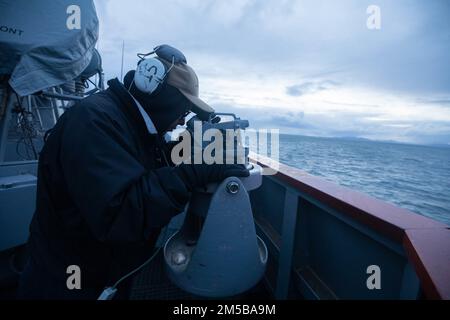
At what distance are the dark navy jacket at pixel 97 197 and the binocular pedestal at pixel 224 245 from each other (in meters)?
0.30

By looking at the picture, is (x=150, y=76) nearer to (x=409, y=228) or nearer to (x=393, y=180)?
(x=409, y=228)

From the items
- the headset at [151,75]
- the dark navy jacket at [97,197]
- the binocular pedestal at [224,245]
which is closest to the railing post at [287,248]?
the binocular pedestal at [224,245]

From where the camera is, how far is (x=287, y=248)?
6.77 ft

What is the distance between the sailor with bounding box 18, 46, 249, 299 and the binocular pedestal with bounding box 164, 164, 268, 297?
0.54ft

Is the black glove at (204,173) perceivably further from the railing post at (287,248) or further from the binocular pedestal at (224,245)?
the railing post at (287,248)

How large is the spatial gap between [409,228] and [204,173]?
90 cm

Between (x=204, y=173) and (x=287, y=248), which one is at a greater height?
(x=204, y=173)

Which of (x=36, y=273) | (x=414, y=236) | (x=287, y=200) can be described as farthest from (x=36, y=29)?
(x=414, y=236)

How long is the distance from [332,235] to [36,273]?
174 cm

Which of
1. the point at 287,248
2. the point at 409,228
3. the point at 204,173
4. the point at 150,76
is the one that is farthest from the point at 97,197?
the point at 287,248

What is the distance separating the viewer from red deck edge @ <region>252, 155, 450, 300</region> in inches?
29.1

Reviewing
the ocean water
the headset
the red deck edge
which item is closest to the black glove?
the headset
